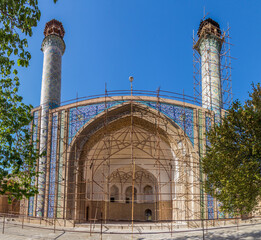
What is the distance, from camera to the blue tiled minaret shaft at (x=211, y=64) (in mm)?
15414

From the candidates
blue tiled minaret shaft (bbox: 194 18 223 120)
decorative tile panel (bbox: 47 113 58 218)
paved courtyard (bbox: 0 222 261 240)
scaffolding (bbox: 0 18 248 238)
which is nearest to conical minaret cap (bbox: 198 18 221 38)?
blue tiled minaret shaft (bbox: 194 18 223 120)

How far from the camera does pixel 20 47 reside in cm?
584

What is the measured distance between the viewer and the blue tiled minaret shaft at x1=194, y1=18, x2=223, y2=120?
15.4 meters

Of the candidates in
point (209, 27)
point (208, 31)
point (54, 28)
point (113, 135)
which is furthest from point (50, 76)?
point (209, 27)

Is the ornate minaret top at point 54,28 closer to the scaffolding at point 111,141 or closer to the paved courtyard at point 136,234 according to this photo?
the scaffolding at point 111,141

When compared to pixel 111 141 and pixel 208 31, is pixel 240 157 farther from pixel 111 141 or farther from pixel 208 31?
pixel 208 31

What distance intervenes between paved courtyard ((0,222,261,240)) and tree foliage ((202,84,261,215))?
174 centimetres

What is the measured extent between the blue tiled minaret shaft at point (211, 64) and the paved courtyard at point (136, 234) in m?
5.50

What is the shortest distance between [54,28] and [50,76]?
10.5ft

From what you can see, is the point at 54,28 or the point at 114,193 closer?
the point at 54,28

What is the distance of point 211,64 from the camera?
1612 centimetres

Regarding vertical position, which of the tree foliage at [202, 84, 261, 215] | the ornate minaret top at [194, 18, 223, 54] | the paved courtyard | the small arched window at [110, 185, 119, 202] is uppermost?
the ornate minaret top at [194, 18, 223, 54]

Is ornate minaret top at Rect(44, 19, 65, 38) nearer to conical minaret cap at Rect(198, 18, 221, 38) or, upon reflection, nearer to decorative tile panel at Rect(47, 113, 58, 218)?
decorative tile panel at Rect(47, 113, 58, 218)

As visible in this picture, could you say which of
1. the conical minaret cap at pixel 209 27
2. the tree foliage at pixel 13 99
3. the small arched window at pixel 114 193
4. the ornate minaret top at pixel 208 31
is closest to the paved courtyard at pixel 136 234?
the tree foliage at pixel 13 99
